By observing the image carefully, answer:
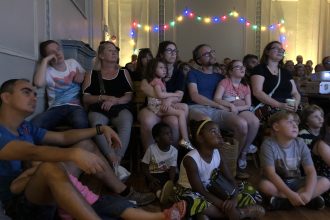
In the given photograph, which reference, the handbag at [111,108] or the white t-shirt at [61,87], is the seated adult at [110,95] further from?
the white t-shirt at [61,87]

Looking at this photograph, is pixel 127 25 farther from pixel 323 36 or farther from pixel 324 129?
pixel 324 129

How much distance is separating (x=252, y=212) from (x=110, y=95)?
1565mm

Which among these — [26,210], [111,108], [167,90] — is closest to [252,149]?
[167,90]

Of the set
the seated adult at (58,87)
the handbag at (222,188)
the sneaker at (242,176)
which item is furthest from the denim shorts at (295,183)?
the seated adult at (58,87)

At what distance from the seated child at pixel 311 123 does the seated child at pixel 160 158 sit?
1.00m

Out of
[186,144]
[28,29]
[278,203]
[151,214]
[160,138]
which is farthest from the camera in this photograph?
[186,144]

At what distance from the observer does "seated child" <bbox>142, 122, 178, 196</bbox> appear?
278 centimetres

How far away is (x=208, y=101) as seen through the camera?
3.26 metres

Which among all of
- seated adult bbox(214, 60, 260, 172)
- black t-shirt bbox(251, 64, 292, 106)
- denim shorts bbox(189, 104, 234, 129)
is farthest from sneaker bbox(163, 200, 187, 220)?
black t-shirt bbox(251, 64, 292, 106)

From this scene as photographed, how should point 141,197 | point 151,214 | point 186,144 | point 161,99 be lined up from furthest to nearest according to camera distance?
point 161,99 → point 186,144 → point 141,197 → point 151,214

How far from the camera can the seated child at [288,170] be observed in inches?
94.7

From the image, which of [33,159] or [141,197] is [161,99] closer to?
[141,197]

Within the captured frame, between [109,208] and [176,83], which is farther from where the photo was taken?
[176,83]

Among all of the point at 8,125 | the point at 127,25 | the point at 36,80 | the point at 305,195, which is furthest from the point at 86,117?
the point at 127,25
